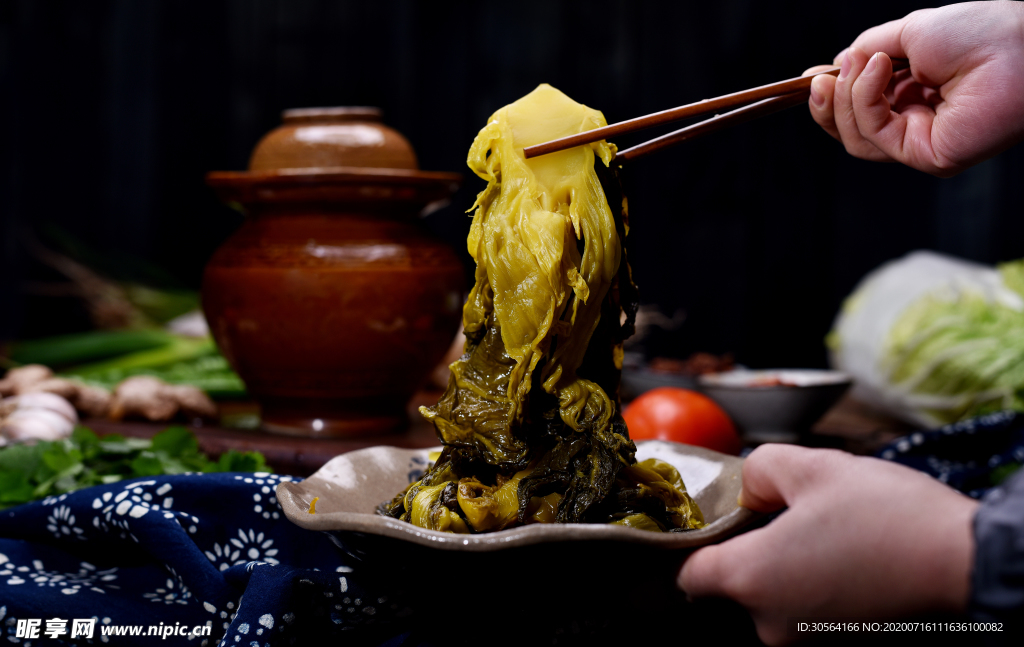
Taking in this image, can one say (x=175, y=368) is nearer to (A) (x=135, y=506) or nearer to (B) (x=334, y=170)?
(B) (x=334, y=170)

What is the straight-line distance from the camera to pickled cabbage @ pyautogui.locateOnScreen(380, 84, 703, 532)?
1022mm

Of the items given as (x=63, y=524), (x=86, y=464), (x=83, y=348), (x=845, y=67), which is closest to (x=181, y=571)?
(x=63, y=524)

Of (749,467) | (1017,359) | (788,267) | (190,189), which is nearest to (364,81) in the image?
(190,189)

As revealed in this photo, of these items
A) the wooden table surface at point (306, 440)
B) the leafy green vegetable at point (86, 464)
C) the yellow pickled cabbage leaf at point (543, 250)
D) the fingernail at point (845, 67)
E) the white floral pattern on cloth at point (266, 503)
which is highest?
the fingernail at point (845, 67)

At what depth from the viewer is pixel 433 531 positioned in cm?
85

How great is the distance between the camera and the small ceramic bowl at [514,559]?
83 cm

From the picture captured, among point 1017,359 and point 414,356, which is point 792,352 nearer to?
point 1017,359

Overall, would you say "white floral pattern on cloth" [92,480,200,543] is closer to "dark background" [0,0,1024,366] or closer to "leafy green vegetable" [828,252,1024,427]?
"leafy green vegetable" [828,252,1024,427]

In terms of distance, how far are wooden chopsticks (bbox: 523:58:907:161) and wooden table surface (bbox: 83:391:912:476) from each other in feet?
2.94

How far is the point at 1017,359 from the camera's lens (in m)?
2.38

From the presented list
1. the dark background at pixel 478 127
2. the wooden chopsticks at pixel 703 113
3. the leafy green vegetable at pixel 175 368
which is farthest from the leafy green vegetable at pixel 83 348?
the wooden chopsticks at pixel 703 113

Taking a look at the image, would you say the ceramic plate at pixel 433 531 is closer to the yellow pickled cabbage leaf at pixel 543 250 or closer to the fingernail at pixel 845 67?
the yellow pickled cabbage leaf at pixel 543 250

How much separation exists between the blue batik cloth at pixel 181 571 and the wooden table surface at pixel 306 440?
41 cm

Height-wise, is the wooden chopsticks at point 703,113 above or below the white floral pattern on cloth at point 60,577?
above
